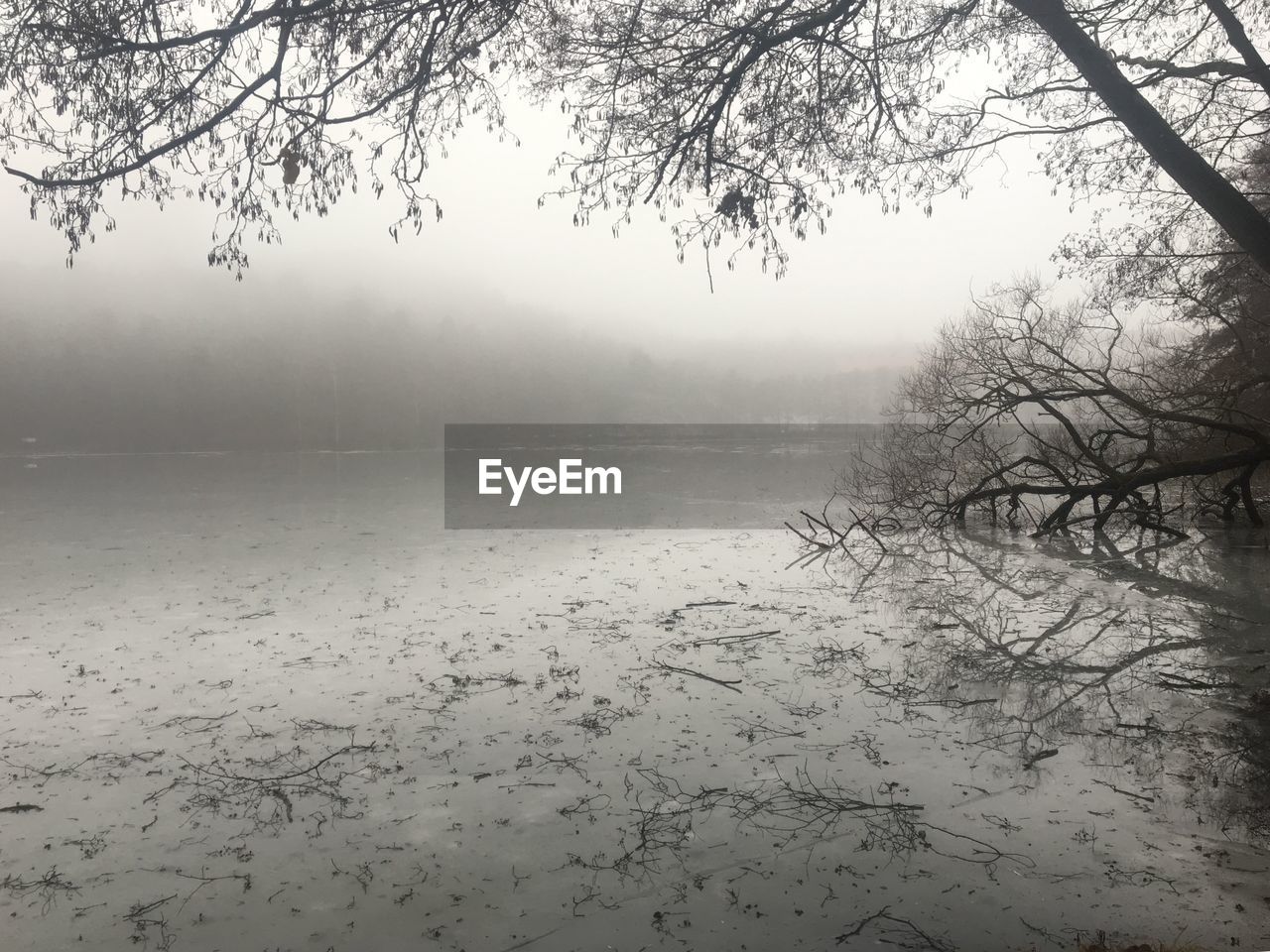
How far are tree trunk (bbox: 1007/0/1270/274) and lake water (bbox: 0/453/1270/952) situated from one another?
305cm

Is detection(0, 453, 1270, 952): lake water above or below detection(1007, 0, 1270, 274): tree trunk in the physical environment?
below

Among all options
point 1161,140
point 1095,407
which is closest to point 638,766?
point 1161,140

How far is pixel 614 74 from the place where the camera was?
6309 mm

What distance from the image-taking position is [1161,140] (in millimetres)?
4762

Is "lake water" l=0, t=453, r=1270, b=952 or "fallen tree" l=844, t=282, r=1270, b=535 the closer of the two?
"lake water" l=0, t=453, r=1270, b=952

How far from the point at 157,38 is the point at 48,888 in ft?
14.4

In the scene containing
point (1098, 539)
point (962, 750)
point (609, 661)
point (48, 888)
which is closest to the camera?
point (48, 888)

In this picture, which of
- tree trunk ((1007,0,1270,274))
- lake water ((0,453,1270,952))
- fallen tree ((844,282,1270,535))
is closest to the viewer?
lake water ((0,453,1270,952))

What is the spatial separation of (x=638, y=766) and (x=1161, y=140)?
4618mm

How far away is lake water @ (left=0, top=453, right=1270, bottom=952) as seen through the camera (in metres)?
3.60

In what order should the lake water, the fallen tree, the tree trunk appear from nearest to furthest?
the lake water → the tree trunk → the fallen tree

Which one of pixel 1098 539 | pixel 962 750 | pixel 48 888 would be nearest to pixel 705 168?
pixel 962 750

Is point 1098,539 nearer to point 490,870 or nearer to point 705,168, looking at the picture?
point 705,168

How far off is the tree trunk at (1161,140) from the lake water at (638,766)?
3.05m
